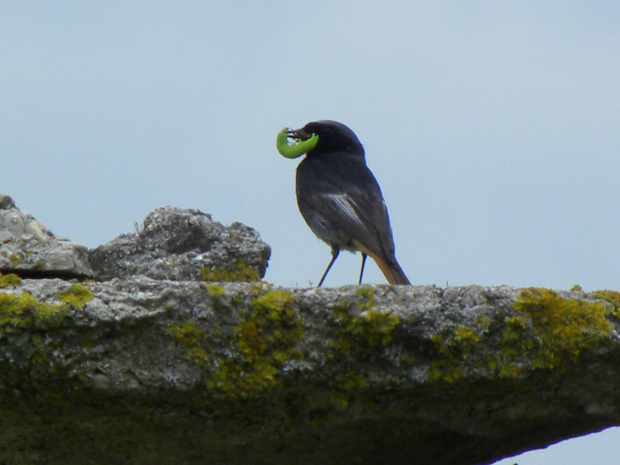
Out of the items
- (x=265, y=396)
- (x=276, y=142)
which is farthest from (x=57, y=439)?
(x=276, y=142)

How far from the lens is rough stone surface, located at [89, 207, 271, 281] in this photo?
12.8 feet

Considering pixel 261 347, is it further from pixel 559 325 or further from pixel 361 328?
pixel 559 325

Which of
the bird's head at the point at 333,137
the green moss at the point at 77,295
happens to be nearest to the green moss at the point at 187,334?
the green moss at the point at 77,295

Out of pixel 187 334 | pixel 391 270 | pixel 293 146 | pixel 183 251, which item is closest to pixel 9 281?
pixel 187 334

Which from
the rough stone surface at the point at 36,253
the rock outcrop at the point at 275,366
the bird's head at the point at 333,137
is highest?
the bird's head at the point at 333,137

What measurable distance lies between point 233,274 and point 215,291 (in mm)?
969

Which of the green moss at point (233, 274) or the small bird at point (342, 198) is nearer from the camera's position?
the green moss at point (233, 274)

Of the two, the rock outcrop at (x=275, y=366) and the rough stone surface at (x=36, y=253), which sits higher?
the rough stone surface at (x=36, y=253)

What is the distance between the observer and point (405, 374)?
10.1 ft

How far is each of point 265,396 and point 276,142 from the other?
3285 mm

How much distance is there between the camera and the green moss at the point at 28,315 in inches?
113

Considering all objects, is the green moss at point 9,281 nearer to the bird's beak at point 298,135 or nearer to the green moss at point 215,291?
the green moss at point 215,291

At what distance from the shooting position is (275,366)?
3004 millimetres

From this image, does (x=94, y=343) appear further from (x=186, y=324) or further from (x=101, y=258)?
(x=101, y=258)
